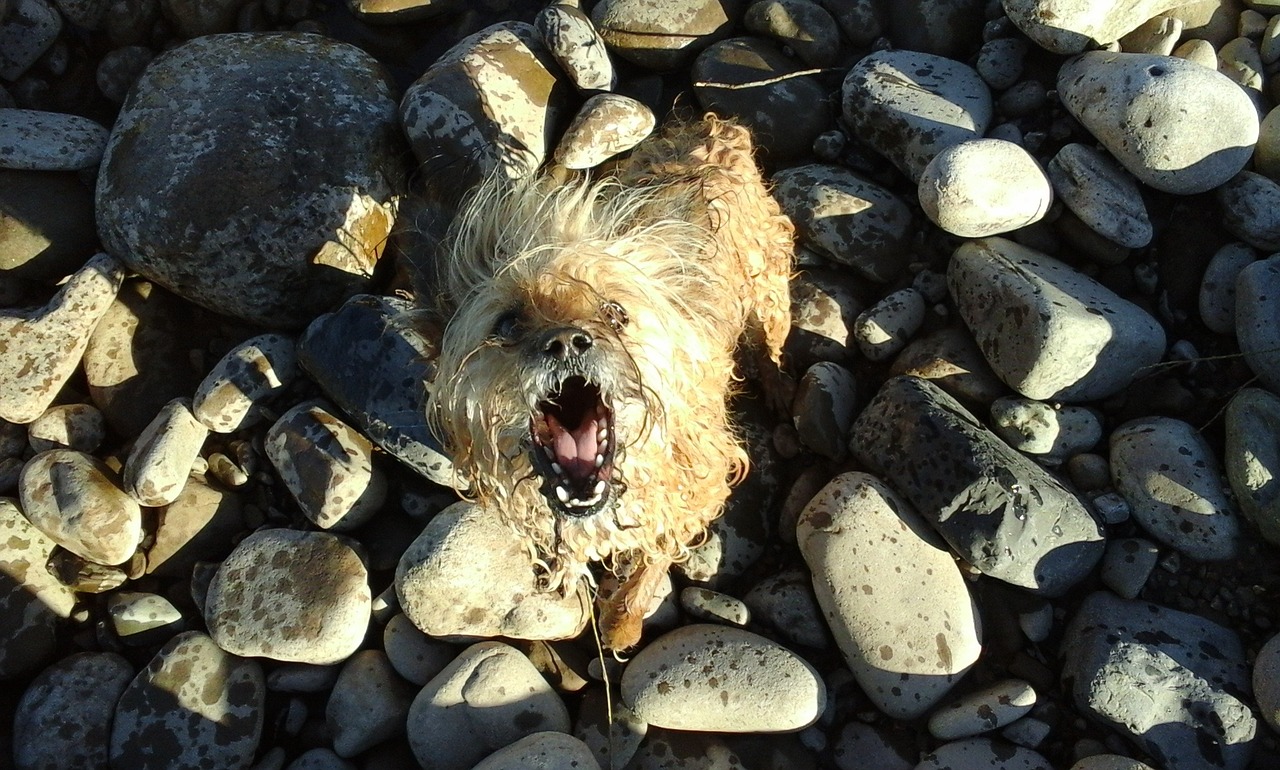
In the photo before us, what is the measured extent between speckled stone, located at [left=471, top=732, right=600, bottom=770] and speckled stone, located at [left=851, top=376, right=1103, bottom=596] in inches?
78.0

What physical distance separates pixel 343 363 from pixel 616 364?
1.96m

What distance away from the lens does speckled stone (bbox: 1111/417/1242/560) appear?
3.93 meters

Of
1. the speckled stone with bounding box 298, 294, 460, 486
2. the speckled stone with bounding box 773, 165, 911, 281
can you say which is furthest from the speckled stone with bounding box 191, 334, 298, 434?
the speckled stone with bounding box 773, 165, 911, 281

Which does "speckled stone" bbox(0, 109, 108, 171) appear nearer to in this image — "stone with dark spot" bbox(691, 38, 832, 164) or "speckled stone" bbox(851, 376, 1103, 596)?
"stone with dark spot" bbox(691, 38, 832, 164)

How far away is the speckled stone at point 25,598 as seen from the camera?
14.2ft

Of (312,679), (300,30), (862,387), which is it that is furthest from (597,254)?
(300,30)

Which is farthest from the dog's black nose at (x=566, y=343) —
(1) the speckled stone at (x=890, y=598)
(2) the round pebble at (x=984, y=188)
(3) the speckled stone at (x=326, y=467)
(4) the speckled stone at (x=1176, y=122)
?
(4) the speckled stone at (x=1176, y=122)

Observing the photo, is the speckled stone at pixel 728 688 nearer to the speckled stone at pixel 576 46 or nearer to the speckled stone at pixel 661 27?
the speckled stone at pixel 576 46

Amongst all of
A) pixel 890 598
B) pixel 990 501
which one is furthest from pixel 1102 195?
pixel 890 598

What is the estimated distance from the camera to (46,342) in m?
4.83

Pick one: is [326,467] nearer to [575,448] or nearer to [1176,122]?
[575,448]

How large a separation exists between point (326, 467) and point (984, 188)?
149 inches

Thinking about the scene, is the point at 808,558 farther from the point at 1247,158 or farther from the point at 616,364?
the point at 1247,158

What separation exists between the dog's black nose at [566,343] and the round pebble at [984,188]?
2465mm
